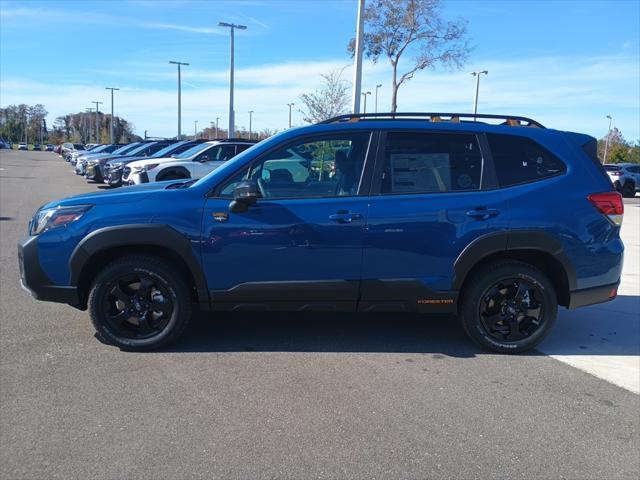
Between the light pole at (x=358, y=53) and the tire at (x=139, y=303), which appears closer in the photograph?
the tire at (x=139, y=303)

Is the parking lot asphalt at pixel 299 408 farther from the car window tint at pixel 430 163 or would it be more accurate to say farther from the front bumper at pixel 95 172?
the front bumper at pixel 95 172

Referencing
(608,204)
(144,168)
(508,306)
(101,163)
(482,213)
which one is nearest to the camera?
(482,213)

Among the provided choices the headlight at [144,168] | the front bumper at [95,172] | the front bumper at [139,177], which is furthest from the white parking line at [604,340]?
the front bumper at [95,172]

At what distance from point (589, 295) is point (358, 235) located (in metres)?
2.08

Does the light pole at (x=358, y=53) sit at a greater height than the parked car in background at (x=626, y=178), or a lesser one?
greater

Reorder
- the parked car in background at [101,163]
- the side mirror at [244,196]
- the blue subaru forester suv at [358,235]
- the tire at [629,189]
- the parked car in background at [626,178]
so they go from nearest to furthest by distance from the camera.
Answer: the side mirror at [244,196], the blue subaru forester suv at [358,235], the parked car in background at [101,163], the parked car in background at [626,178], the tire at [629,189]

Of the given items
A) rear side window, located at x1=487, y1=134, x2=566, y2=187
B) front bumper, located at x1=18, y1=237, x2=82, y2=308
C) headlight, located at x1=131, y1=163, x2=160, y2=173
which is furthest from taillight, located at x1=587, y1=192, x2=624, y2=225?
headlight, located at x1=131, y1=163, x2=160, y2=173

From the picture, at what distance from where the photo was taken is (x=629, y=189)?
26422mm

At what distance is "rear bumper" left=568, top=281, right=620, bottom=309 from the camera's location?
4.57m

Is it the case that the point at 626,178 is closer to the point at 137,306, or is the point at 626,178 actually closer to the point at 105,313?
the point at 137,306

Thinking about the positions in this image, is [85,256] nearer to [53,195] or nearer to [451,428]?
[451,428]

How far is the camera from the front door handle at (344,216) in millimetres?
4277

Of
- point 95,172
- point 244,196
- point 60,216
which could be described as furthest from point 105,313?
point 95,172

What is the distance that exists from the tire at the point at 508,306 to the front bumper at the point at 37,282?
10.7 ft
